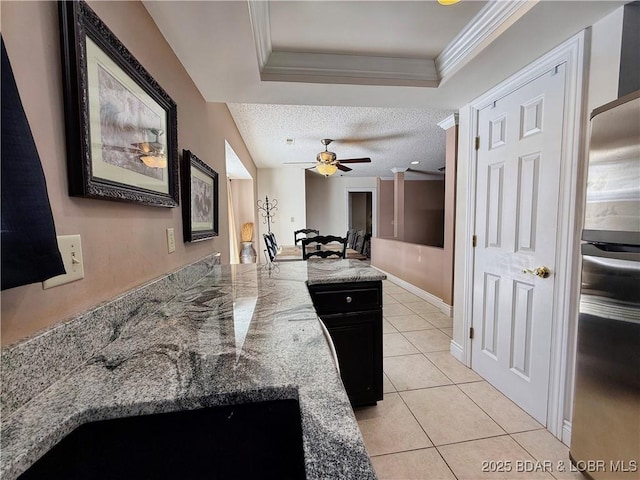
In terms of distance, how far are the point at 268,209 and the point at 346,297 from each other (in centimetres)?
464

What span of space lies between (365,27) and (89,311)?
1.84 metres

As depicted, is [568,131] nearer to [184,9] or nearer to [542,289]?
[542,289]

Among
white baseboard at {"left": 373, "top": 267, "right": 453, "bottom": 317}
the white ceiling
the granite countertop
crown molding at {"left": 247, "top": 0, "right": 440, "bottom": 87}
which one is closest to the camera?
the granite countertop

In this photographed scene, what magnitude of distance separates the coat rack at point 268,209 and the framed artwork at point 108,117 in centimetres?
471

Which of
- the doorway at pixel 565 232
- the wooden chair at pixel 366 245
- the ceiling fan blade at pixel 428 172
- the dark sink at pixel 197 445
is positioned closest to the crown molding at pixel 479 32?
the doorway at pixel 565 232

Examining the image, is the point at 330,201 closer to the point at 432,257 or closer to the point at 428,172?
the point at 428,172

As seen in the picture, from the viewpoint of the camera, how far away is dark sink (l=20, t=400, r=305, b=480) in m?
0.51

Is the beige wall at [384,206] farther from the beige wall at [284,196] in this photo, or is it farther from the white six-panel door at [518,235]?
the white six-panel door at [518,235]

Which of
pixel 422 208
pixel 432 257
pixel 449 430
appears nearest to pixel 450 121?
pixel 432 257

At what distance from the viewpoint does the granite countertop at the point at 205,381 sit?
1.42ft

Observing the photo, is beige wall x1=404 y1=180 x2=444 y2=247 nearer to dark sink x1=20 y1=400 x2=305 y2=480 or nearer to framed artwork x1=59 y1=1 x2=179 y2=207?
framed artwork x1=59 y1=1 x2=179 y2=207

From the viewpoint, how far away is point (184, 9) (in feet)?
3.61

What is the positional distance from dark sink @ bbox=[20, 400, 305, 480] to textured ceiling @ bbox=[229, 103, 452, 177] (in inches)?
111

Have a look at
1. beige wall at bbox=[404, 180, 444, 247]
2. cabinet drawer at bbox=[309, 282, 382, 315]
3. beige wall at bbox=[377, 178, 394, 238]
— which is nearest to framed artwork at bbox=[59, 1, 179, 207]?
cabinet drawer at bbox=[309, 282, 382, 315]
